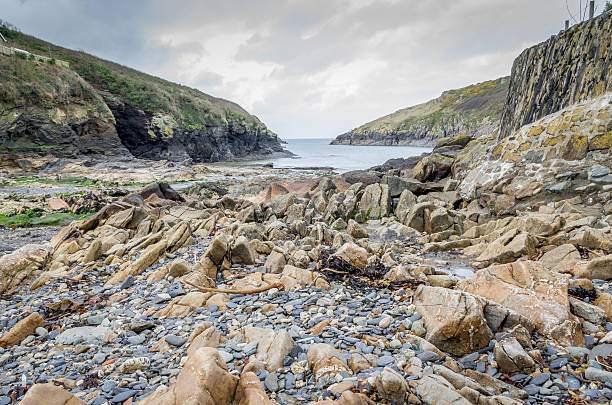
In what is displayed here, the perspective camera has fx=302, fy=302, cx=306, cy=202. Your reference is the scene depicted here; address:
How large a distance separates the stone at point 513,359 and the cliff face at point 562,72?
35.9 feet

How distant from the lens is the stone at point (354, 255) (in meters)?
6.55

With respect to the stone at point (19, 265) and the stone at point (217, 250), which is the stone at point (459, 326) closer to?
the stone at point (217, 250)

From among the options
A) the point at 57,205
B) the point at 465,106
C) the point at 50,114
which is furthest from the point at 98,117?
the point at 465,106

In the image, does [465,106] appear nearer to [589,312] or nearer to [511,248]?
[511,248]

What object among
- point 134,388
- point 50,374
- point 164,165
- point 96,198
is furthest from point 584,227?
point 164,165

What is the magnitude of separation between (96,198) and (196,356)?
68.6 feet

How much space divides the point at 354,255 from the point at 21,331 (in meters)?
6.06

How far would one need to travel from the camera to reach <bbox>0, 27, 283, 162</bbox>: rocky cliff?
3616 cm

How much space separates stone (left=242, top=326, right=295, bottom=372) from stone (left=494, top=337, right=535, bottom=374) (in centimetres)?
207

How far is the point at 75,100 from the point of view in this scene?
143ft

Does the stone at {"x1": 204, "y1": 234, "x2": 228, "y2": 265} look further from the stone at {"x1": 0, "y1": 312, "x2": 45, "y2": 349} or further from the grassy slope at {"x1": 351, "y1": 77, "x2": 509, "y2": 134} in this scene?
the grassy slope at {"x1": 351, "y1": 77, "x2": 509, "y2": 134}

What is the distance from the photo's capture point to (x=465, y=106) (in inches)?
4060

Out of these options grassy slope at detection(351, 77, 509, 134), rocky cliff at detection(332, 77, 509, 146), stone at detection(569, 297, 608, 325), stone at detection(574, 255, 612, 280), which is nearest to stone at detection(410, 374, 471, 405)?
stone at detection(569, 297, 608, 325)

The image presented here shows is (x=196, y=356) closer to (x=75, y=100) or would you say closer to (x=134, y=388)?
(x=134, y=388)
